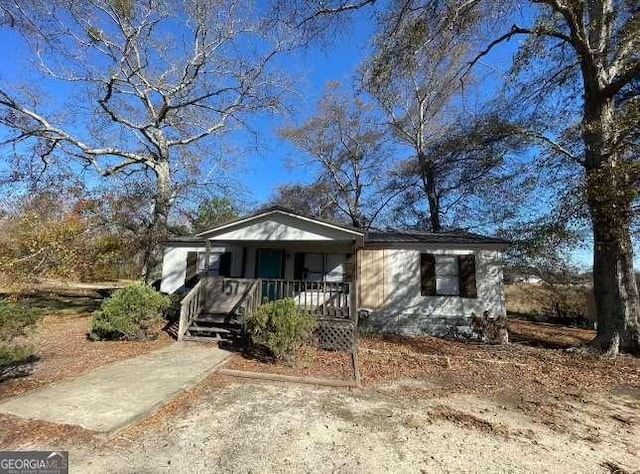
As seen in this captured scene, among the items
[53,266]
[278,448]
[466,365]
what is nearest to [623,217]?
[466,365]

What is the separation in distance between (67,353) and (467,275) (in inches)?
429

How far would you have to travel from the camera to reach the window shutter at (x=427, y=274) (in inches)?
443

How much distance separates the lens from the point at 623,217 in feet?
25.2

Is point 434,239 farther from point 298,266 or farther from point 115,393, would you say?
point 115,393

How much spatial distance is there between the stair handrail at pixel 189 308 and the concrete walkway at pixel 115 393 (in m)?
1.85

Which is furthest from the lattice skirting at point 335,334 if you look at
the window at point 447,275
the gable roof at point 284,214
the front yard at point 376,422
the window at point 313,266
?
the window at point 447,275

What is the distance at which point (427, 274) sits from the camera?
37.2 ft

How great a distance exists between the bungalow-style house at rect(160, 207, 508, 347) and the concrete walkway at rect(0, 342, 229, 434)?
8.22 feet

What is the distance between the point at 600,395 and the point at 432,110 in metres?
18.6

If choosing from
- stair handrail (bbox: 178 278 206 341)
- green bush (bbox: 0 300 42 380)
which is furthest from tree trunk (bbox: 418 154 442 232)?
green bush (bbox: 0 300 42 380)

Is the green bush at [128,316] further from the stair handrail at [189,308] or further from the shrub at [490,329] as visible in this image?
the shrub at [490,329]

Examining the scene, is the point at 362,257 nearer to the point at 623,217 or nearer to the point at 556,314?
the point at 623,217

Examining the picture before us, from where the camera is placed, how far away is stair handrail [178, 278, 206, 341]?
8758 mm

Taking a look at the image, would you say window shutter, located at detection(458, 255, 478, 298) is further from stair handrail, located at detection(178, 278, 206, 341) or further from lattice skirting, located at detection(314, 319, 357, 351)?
stair handrail, located at detection(178, 278, 206, 341)
